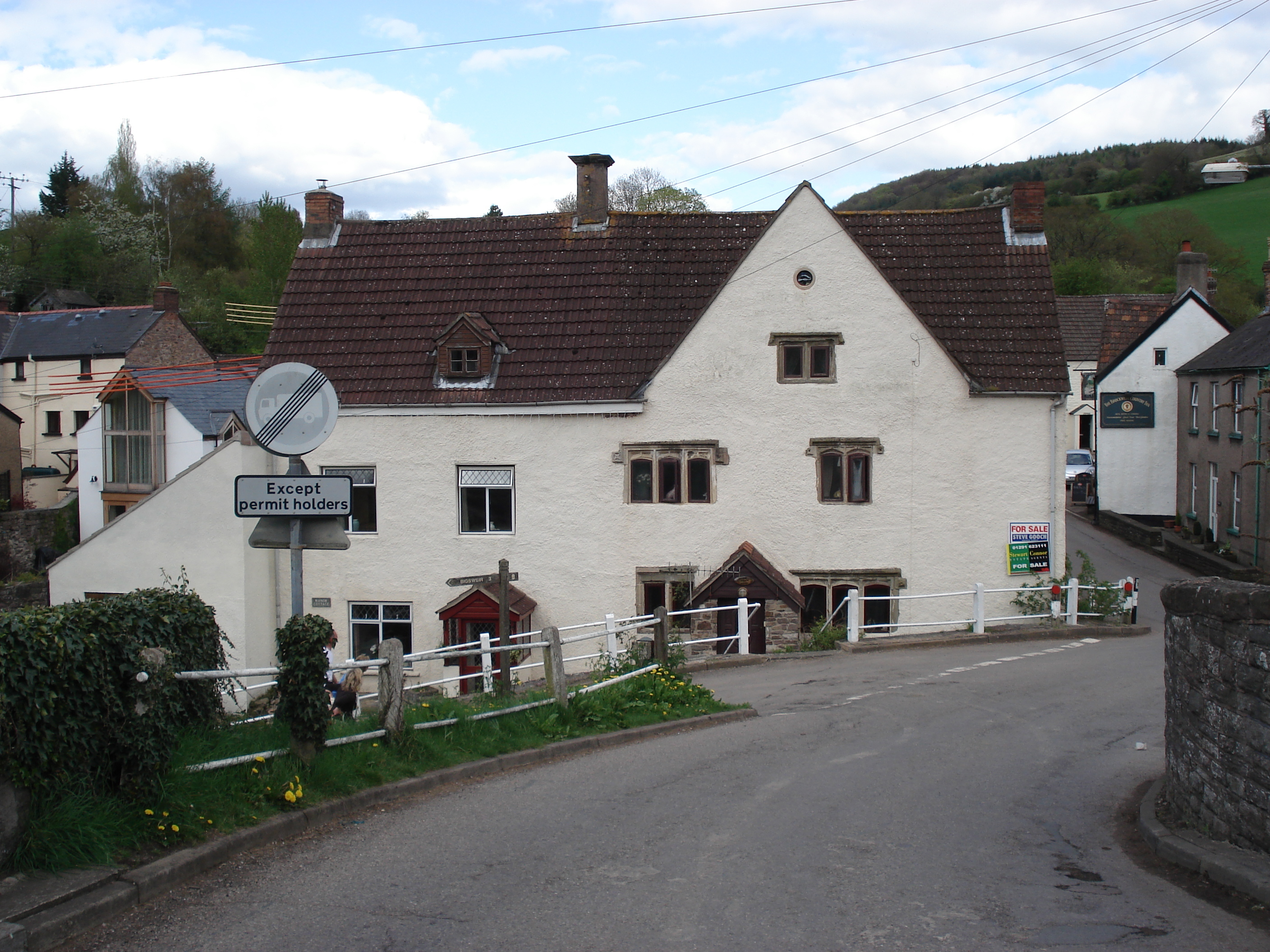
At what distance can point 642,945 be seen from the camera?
589 cm

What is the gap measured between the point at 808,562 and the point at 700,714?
10024 millimetres

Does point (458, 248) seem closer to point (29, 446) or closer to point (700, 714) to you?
point (700, 714)

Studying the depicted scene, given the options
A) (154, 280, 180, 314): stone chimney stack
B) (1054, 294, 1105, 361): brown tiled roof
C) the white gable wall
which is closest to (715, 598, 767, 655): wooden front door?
the white gable wall

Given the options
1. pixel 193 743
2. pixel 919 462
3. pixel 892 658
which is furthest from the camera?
pixel 919 462

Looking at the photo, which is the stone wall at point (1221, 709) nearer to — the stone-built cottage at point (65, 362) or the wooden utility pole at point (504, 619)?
the wooden utility pole at point (504, 619)

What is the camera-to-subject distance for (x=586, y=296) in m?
24.0

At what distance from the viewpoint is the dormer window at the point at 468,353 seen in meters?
23.0

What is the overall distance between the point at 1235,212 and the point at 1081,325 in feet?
102

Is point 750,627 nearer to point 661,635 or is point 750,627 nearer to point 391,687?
point 661,635

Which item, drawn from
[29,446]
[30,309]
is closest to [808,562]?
[29,446]

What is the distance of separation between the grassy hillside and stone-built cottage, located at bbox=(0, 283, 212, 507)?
59041mm

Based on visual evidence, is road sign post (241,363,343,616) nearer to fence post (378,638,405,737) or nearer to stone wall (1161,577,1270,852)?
fence post (378,638,405,737)

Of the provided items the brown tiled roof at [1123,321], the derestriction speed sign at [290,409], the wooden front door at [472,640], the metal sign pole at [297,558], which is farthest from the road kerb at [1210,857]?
the brown tiled roof at [1123,321]

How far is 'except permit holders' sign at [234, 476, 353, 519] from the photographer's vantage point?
793 cm
